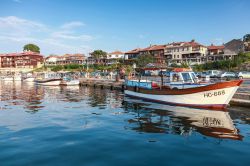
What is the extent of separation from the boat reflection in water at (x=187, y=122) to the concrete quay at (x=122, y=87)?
3.38m

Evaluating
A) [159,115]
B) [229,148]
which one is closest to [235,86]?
[159,115]

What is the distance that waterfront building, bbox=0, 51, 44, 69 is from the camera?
16025 cm

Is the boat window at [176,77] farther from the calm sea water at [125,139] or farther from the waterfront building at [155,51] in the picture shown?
the waterfront building at [155,51]

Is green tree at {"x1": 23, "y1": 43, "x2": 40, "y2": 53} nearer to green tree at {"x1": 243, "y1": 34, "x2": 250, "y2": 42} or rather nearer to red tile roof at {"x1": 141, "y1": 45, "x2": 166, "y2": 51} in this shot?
red tile roof at {"x1": 141, "y1": 45, "x2": 166, "y2": 51}

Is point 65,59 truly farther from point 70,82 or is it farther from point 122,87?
point 122,87

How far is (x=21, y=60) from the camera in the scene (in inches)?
6378

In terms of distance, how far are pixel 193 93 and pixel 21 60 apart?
156 m

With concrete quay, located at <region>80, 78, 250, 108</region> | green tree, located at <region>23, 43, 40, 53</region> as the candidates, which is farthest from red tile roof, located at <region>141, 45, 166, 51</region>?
green tree, located at <region>23, 43, 40, 53</region>

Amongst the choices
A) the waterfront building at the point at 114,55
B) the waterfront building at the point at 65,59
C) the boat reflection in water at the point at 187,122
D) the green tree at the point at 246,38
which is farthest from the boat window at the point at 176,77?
the waterfront building at the point at 65,59

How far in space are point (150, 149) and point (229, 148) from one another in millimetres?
3502

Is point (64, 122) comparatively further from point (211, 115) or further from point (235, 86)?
point (235, 86)

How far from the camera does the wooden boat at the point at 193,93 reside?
2200cm

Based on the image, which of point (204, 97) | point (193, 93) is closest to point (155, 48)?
point (193, 93)

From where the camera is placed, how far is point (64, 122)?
1772 cm
